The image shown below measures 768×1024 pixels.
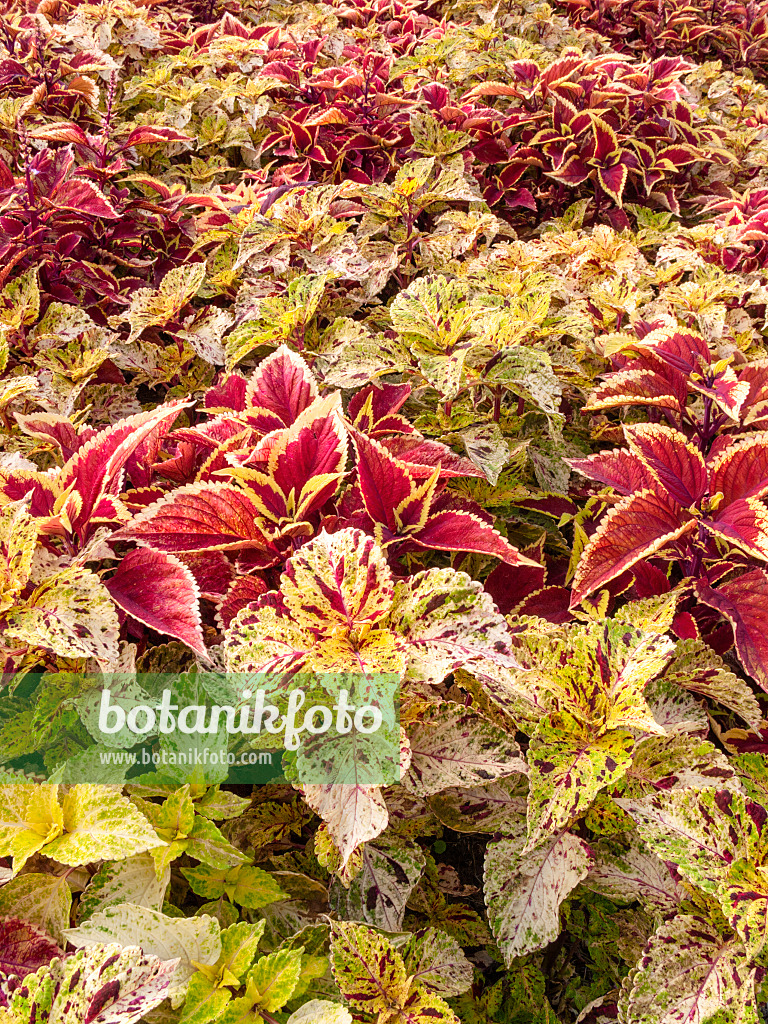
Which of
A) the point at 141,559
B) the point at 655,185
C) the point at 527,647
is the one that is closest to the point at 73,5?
the point at 655,185

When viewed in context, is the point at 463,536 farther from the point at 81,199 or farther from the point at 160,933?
the point at 81,199

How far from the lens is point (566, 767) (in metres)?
0.86

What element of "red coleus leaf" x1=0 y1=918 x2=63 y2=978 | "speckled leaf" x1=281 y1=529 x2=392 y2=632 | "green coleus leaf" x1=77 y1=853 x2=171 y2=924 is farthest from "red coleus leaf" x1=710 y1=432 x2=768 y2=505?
"red coleus leaf" x1=0 y1=918 x2=63 y2=978

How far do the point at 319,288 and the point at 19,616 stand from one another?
2.92ft

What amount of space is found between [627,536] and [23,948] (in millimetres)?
906

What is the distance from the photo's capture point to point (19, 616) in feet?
2.81

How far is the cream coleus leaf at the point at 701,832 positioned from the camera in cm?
84

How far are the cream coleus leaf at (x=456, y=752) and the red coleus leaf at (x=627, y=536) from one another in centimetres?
23

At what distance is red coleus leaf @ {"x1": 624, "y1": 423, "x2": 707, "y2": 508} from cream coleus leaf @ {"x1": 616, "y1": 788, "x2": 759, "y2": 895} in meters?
0.41

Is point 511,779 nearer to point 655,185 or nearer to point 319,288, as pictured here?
point 319,288

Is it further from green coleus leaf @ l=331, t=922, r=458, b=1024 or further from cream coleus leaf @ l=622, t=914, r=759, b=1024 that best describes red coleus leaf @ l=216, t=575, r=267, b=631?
cream coleus leaf @ l=622, t=914, r=759, b=1024

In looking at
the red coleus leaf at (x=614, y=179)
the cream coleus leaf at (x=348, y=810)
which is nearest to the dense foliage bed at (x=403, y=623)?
the cream coleus leaf at (x=348, y=810)

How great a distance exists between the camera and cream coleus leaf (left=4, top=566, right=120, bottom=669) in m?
0.82

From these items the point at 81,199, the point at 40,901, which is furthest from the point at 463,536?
the point at 81,199
